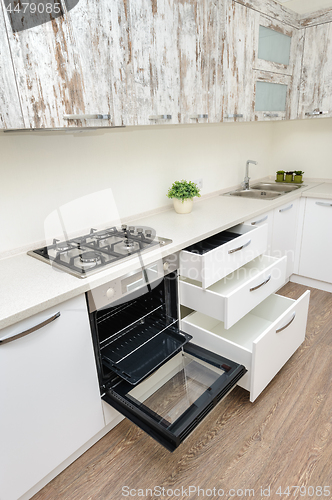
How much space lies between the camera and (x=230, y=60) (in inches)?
79.9

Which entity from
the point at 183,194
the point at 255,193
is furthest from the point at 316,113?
the point at 183,194

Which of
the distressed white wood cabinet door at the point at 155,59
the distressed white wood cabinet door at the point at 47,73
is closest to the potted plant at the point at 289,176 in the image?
the distressed white wood cabinet door at the point at 155,59

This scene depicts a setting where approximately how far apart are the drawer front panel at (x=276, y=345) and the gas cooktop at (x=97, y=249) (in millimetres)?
687

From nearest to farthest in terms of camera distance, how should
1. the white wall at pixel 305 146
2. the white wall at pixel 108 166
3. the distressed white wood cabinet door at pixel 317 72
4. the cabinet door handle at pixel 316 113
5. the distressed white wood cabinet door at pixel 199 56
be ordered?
1. the white wall at pixel 108 166
2. the distressed white wood cabinet door at pixel 199 56
3. the distressed white wood cabinet door at pixel 317 72
4. the cabinet door handle at pixel 316 113
5. the white wall at pixel 305 146

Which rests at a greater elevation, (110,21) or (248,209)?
(110,21)

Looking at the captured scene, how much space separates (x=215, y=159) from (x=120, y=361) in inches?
72.0

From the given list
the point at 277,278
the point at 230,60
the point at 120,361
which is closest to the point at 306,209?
the point at 277,278

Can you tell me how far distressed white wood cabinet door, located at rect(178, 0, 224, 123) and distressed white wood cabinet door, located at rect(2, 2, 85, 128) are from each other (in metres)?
0.67

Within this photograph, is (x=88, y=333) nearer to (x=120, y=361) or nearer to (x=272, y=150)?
(x=120, y=361)

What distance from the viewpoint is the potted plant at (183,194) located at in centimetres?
212

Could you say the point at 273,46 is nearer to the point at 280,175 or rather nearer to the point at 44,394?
the point at 280,175

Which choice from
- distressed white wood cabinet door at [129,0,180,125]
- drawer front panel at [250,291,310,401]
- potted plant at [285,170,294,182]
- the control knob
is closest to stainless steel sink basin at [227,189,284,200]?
potted plant at [285,170,294,182]

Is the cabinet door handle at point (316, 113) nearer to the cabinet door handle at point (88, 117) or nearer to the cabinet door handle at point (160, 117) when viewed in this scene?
the cabinet door handle at point (160, 117)

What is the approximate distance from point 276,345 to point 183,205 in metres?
1.03
